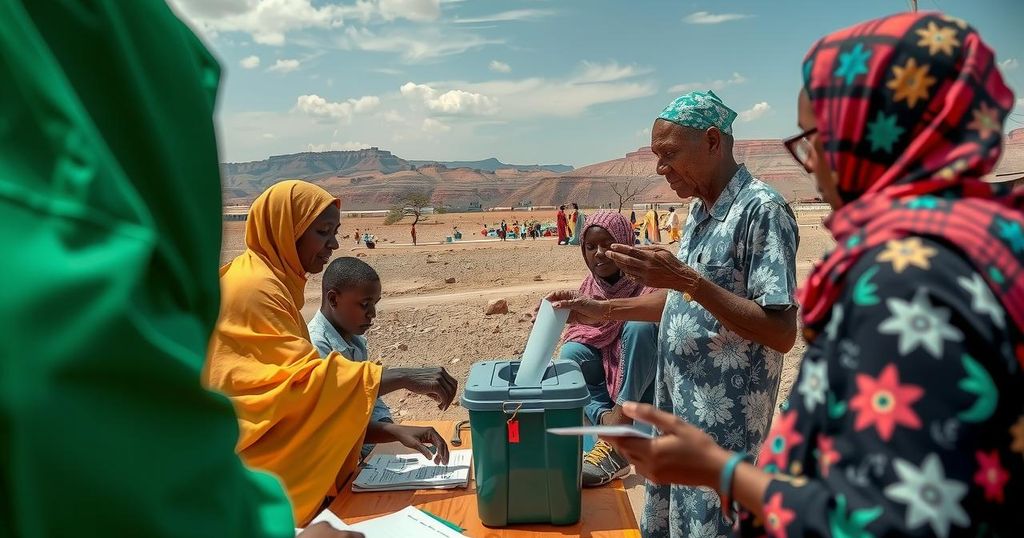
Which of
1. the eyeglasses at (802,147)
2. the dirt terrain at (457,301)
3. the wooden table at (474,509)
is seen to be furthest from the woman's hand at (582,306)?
the eyeglasses at (802,147)

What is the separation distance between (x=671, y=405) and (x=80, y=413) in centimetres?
272

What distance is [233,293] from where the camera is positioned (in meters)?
2.91

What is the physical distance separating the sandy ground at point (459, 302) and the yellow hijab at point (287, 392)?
57cm

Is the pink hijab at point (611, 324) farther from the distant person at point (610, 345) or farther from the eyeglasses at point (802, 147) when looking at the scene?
the eyeglasses at point (802, 147)

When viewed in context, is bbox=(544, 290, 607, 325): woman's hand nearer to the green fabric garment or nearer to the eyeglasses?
the eyeglasses

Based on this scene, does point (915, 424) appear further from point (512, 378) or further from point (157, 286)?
point (512, 378)

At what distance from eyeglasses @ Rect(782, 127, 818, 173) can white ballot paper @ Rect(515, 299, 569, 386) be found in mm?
1131

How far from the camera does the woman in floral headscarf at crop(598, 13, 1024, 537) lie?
3.21 ft

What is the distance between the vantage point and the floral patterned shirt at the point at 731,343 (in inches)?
102

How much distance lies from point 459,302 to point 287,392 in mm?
8875

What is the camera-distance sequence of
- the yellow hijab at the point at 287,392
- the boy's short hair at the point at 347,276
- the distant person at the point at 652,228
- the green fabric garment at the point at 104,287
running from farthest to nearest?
the distant person at the point at 652,228
the boy's short hair at the point at 347,276
the yellow hijab at the point at 287,392
the green fabric garment at the point at 104,287

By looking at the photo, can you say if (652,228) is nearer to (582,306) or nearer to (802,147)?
(582,306)

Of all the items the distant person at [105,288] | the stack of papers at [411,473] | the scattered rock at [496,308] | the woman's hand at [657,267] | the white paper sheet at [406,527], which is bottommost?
the scattered rock at [496,308]

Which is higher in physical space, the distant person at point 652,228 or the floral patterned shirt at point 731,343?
the floral patterned shirt at point 731,343
